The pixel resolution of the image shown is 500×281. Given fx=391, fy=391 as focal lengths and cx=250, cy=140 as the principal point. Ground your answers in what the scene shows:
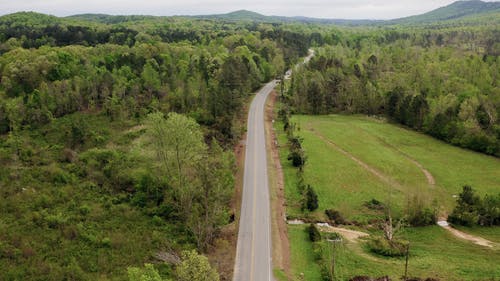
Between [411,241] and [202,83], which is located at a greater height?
[202,83]

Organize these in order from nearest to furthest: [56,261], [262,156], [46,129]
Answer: [56,261], [262,156], [46,129]

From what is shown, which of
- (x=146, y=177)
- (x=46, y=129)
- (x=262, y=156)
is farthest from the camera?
(x=46, y=129)

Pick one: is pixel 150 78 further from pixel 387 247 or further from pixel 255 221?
pixel 387 247

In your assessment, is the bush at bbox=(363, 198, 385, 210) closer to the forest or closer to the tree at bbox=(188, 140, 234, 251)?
the forest

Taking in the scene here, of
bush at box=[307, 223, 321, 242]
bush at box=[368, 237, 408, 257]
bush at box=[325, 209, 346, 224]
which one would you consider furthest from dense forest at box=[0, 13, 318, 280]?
bush at box=[368, 237, 408, 257]

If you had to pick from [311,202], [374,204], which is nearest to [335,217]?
[311,202]

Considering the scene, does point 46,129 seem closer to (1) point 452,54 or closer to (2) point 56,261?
(2) point 56,261

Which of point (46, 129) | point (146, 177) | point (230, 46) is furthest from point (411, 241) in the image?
point (230, 46)
